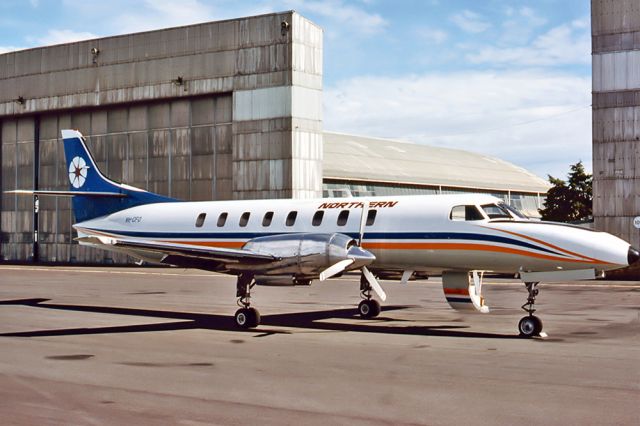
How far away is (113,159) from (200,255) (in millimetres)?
44048

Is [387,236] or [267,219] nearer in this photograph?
[387,236]

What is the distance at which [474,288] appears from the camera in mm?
19219

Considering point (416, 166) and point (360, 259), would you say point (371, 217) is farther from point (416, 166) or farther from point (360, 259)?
point (416, 166)

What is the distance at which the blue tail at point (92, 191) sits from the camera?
25781mm

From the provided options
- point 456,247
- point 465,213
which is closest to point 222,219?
point 456,247

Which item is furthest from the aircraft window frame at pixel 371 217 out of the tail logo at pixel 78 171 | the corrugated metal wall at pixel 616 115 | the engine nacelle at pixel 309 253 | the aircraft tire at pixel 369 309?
the corrugated metal wall at pixel 616 115

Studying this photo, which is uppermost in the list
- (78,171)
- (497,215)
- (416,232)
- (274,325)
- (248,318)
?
(78,171)

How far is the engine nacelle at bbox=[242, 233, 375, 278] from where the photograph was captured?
1844 cm

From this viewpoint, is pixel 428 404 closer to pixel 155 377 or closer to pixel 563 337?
pixel 155 377

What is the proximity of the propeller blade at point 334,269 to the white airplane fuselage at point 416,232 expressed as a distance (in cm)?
167

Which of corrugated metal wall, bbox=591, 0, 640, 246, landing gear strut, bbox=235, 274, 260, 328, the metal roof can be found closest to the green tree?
the metal roof

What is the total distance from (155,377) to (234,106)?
43.7 metres

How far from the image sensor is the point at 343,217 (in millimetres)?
20625

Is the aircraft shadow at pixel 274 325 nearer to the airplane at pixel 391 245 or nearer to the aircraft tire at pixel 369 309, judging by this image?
the aircraft tire at pixel 369 309
